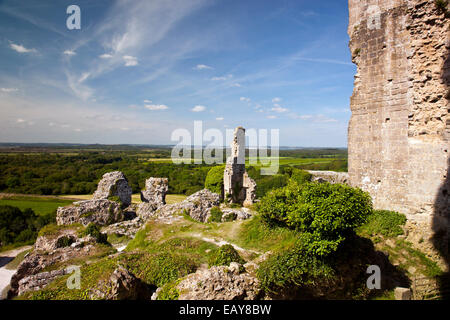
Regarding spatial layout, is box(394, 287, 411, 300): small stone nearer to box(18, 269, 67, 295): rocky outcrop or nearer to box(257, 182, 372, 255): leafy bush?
box(257, 182, 372, 255): leafy bush

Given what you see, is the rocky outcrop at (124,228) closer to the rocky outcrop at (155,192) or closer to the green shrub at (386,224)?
the rocky outcrop at (155,192)

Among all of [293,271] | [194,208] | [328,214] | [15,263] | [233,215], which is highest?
[328,214]

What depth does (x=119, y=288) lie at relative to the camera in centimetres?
582

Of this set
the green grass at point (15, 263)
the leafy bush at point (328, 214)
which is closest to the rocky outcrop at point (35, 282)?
the leafy bush at point (328, 214)

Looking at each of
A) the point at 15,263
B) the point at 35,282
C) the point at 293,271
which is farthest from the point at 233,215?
the point at 15,263

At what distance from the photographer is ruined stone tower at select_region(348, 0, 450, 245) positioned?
324 inches

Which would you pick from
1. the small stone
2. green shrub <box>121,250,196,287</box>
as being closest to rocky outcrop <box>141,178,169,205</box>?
green shrub <box>121,250,196,287</box>

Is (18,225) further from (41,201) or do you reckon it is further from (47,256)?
(47,256)

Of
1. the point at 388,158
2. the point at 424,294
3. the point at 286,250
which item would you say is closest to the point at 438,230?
the point at 424,294

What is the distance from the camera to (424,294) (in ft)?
24.0

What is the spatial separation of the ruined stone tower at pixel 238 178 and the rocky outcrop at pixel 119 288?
13936 millimetres

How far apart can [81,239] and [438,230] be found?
15339mm

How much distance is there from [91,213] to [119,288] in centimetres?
1111

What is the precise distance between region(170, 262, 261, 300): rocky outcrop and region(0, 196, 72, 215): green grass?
32828 millimetres
